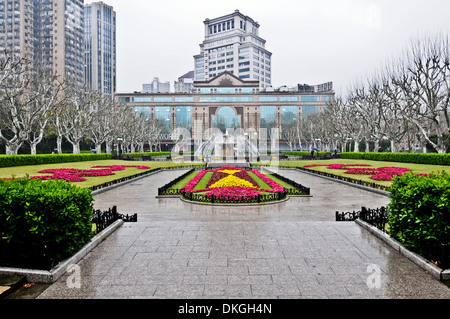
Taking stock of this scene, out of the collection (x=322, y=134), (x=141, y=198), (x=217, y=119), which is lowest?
(x=141, y=198)

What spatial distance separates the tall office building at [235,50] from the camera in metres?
146

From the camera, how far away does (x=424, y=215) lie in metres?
6.04

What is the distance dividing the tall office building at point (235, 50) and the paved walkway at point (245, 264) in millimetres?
139213

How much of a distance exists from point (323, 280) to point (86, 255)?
201 inches

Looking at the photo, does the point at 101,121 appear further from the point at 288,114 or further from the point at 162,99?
the point at 288,114

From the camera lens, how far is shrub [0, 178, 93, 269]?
5723mm

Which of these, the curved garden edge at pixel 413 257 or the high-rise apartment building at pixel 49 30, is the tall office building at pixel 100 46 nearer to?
the high-rise apartment building at pixel 49 30

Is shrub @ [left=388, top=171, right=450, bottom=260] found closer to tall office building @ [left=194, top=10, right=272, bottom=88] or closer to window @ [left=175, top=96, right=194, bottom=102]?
window @ [left=175, top=96, right=194, bottom=102]

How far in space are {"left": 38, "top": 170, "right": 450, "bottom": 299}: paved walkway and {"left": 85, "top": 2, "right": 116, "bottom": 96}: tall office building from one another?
169173 millimetres

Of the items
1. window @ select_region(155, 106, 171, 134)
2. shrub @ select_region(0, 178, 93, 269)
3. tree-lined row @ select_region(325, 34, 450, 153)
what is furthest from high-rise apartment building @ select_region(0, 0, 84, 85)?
shrub @ select_region(0, 178, 93, 269)

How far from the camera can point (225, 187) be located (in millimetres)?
16047

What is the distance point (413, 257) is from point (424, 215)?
947mm

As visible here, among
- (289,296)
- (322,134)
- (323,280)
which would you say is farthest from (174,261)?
(322,134)
